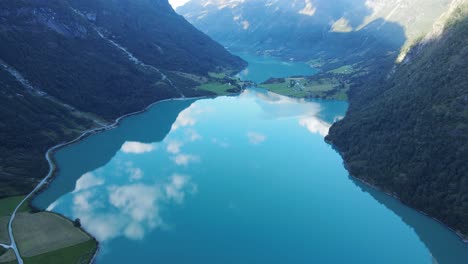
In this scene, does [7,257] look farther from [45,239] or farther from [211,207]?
[211,207]

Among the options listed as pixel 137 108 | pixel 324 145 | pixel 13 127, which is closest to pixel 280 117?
pixel 324 145

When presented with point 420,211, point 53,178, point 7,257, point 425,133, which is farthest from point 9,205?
point 425,133

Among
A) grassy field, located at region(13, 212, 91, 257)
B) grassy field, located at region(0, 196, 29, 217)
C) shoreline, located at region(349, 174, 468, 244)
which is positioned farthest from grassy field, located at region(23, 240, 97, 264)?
shoreline, located at region(349, 174, 468, 244)

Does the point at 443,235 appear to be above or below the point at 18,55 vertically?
below

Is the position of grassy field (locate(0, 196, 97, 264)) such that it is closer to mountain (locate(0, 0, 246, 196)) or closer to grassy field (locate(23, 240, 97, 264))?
grassy field (locate(23, 240, 97, 264))

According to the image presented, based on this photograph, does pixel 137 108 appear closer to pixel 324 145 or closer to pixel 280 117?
pixel 280 117

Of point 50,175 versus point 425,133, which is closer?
point 425,133

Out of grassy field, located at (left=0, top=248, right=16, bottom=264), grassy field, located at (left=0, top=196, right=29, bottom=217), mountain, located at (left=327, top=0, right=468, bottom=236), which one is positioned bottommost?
grassy field, located at (left=0, top=248, right=16, bottom=264)
